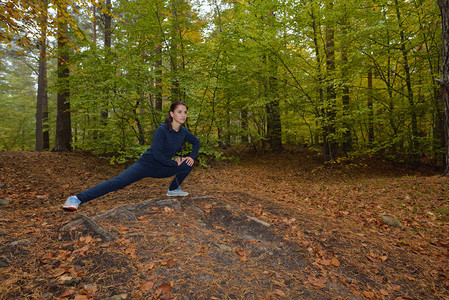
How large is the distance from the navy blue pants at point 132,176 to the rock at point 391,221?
4.06 metres

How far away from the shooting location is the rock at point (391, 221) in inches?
162

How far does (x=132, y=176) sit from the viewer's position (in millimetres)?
3535

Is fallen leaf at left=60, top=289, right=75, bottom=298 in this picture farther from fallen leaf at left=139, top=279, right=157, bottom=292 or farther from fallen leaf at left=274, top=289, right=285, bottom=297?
fallen leaf at left=274, top=289, right=285, bottom=297

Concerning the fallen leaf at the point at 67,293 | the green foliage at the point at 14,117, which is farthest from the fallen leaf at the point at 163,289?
the green foliage at the point at 14,117

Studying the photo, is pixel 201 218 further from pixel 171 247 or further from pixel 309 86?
pixel 309 86

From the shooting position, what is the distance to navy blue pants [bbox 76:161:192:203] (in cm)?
330

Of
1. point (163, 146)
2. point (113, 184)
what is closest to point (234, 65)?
point (163, 146)

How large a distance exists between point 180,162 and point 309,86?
6894mm

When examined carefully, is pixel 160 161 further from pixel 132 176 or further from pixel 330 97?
pixel 330 97

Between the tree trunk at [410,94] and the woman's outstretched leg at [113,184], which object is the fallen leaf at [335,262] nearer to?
the woman's outstretched leg at [113,184]

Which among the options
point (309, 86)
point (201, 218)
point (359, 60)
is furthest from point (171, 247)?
point (359, 60)

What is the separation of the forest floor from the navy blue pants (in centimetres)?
28

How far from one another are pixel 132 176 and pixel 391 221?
4.96m

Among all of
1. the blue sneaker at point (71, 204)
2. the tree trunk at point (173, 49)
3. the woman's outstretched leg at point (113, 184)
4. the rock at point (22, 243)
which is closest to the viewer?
the rock at point (22, 243)
